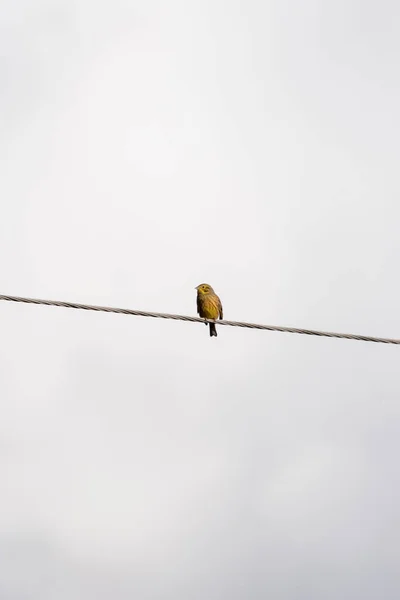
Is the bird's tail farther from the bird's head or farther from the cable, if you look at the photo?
the cable

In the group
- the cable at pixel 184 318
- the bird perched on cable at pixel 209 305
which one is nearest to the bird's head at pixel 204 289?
the bird perched on cable at pixel 209 305

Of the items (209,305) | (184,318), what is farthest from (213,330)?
(184,318)

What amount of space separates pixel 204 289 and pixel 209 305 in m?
0.50

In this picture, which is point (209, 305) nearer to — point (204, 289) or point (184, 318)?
point (204, 289)

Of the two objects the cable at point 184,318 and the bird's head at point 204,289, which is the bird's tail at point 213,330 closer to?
the bird's head at point 204,289

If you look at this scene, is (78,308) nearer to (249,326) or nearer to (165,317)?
(165,317)

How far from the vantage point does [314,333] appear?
10.3 meters

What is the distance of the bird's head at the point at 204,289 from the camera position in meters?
18.5

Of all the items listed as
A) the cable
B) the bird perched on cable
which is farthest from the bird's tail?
the cable

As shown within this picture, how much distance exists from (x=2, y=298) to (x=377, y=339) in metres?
3.59

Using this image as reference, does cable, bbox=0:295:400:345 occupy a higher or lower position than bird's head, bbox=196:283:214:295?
lower

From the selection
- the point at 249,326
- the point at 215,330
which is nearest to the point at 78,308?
the point at 249,326

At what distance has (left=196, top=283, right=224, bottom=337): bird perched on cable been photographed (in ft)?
59.7

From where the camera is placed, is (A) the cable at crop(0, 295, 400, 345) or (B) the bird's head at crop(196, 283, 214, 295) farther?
(B) the bird's head at crop(196, 283, 214, 295)
